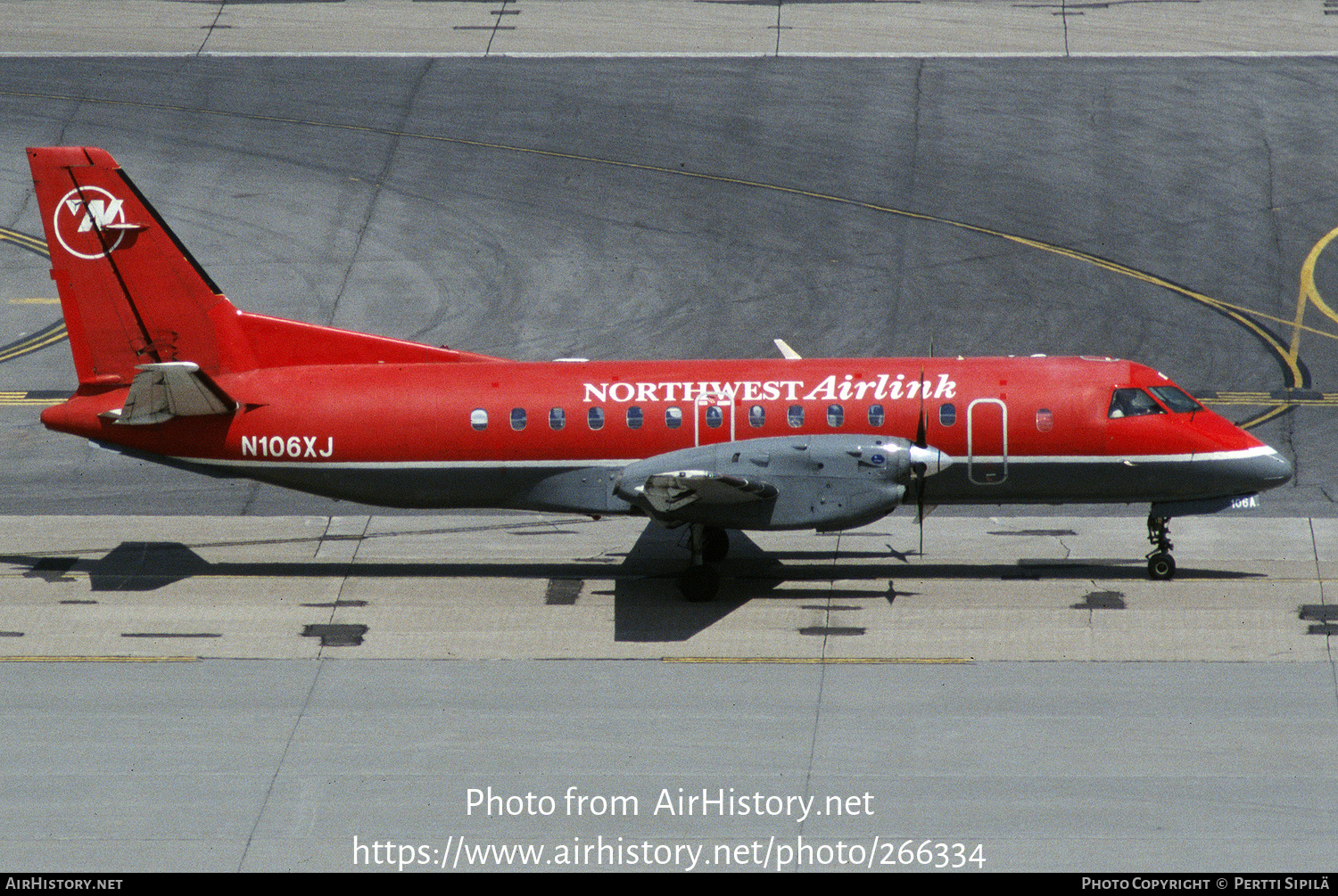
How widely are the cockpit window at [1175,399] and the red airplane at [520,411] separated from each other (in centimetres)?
4

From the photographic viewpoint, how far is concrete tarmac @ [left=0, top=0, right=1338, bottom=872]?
18.2m

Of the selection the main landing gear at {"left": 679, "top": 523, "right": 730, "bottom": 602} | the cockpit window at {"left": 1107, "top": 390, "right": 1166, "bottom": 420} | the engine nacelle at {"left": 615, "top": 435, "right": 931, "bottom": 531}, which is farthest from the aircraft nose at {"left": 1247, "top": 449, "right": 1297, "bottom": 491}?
the main landing gear at {"left": 679, "top": 523, "right": 730, "bottom": 602}

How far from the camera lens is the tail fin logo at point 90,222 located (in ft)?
80.3

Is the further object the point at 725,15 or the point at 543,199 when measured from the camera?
the point at 725,15

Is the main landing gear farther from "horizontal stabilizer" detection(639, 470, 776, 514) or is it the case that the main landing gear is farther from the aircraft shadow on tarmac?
"horizontal stabilizer" detection(639, 470, 776, 514)

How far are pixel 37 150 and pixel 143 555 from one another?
7.04m

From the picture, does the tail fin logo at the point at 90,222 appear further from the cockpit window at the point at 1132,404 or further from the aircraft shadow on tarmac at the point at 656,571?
the cockpit window at the point at 1132,404

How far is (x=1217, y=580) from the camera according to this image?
80.4 ft

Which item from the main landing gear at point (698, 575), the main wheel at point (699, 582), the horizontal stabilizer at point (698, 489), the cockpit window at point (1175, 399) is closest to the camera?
the horizontal stabilizer at point (698, 489)

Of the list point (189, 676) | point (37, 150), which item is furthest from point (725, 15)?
point (189, 676)

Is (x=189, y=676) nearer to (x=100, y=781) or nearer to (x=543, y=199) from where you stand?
(x=100, y=781)

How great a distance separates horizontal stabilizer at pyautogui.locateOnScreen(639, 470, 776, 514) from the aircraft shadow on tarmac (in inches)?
81.8

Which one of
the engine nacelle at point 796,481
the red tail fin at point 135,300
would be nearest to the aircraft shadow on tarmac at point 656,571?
the engine nacelle at point 796,481

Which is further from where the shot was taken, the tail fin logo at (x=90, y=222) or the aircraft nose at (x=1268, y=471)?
the tail fin logo at (x=90, y=222)
